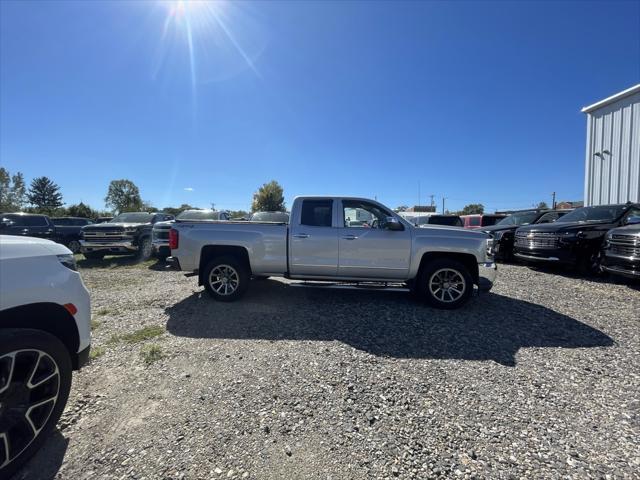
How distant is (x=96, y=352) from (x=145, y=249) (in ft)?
28.5

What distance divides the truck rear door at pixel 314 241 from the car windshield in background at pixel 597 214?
773 cm

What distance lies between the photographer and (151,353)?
3.54 meters

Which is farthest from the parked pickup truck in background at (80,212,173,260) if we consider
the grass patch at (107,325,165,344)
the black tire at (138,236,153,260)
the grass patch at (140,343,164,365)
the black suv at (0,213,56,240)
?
the grass patch at (140,343,164,365)

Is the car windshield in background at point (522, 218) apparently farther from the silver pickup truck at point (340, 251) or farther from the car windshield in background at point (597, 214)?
the silver pickup truck at point (340, 251)

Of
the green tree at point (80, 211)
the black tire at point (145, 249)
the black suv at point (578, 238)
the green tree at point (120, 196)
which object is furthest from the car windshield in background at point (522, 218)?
the green tree at point (120, 196)

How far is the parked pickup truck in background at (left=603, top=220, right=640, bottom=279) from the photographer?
20.1 feet

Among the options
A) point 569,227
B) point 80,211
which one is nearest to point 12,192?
point 80,211

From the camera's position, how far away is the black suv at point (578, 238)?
7797 mm

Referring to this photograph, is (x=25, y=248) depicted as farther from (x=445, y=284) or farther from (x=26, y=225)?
(x=26, y=225)

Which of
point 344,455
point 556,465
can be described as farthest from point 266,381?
point 556,465

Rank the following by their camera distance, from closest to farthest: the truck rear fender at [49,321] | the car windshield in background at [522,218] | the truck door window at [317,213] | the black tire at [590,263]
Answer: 1. the truck rear fender at [49,321]
2. the truck door window at [317,213]
3. the black tire at [590,263]
4. the car windshield in background at [522,218]

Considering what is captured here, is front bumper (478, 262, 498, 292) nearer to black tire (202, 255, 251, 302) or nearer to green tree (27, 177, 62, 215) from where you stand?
black tire (202, 255, 251, 302)

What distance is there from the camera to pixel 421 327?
4.34 meters

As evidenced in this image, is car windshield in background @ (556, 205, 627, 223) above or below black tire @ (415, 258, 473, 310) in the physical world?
above
